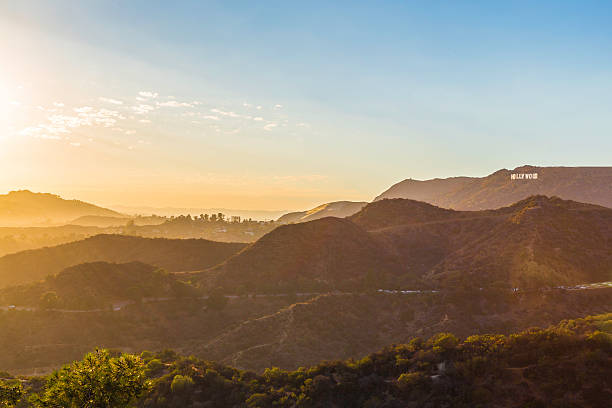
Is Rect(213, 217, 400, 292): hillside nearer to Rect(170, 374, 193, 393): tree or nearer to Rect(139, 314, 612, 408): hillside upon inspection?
Rect(139, 314, 612, 408): hillside

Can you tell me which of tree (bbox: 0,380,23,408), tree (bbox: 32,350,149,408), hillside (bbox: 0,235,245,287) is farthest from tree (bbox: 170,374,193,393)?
hillside (bbox: 0,235,245,287)

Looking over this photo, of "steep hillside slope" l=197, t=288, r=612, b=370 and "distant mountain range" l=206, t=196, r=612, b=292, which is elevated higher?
"distant mountain range" l=206, t=196, r=612, b=292

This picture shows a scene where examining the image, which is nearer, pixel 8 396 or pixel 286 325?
pixel 8 396

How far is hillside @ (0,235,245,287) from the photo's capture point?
107 metres

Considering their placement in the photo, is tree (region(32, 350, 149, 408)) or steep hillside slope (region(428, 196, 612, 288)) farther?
steep hillside slope (region(428, 196, 612, 288))

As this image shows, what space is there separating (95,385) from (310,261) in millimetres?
76556

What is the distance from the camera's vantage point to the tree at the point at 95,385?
18.2m

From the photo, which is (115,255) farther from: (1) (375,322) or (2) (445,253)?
(2) (445,253)

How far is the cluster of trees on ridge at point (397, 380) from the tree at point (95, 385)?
45mm

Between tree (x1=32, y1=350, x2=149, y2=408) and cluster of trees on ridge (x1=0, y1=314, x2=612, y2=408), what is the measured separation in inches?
1.8

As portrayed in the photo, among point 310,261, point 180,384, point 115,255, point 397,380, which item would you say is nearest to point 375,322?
point 310,261

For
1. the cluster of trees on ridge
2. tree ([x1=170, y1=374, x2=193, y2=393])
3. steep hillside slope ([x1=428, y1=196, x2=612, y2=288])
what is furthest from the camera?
steep hillside slope ([x1=428, y1=196, x2=612, y2=288])

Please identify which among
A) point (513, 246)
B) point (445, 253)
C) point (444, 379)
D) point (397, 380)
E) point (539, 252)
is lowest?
point (397, 380)

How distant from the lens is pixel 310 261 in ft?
309
